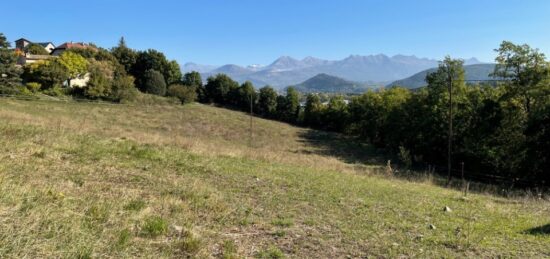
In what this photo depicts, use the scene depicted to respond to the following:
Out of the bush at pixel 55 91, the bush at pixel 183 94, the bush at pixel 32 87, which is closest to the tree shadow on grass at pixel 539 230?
the bush at pixel 32 87

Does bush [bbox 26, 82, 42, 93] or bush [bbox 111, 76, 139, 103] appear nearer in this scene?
bush [bbox 26, 82, 42, 93]

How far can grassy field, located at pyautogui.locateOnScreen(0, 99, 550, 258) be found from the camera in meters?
4.45

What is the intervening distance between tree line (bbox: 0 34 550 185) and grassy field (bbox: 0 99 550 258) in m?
20.1

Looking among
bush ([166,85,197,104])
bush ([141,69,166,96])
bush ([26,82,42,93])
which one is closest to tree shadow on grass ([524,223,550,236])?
bush ([26,82,42,93])

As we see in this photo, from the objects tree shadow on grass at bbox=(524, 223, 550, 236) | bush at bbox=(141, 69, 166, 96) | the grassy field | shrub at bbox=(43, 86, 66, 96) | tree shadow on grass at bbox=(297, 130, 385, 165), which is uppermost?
bush at bbox=(141, 69, 166, 96)

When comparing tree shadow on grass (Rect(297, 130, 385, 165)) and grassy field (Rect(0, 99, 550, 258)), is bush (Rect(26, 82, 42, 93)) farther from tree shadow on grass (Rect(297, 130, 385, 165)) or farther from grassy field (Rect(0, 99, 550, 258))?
grassy field (Rect(0, 99, 550, 258))

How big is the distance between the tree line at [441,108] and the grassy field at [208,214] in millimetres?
20126

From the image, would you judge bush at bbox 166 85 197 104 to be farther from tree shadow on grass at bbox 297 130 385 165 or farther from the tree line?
tree shadow on grass at bbox 297 130 385 165

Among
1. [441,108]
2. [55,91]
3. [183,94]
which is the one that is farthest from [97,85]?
[441,108]

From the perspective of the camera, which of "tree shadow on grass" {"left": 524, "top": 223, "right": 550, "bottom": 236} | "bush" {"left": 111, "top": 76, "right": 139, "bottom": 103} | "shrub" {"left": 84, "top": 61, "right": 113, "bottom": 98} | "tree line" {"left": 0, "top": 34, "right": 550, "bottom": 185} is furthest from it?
"bush" {"left": 111, "top": 76, "right": 139, "bottom": 103}

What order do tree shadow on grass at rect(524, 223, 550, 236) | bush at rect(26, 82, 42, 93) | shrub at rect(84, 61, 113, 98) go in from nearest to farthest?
tree shadow on grass at rect(524, 223, 550, 236) < bush at rect(26, 82, 42, 93) < shrub at rect(84, 61, 113, 98)

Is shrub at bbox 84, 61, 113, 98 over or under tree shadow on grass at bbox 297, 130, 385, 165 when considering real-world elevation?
over

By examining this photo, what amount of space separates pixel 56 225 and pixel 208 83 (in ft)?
314

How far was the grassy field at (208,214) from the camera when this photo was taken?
445 centimetres
